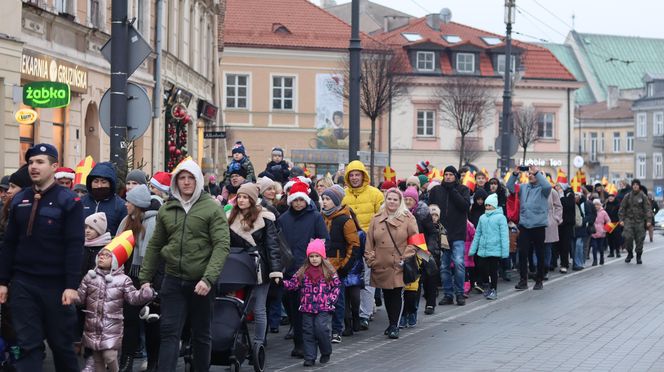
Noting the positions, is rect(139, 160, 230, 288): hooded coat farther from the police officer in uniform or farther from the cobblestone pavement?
the cobblestone pavement

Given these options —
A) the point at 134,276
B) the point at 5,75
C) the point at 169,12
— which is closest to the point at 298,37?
the point at 169,12

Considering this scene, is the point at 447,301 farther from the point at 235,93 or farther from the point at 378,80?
the point at 235,93

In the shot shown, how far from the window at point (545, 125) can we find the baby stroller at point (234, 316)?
2558 inches

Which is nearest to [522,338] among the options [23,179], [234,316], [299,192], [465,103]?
[299,192]

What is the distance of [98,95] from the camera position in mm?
25922

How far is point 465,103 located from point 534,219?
1818 inches

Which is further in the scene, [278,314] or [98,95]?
[98,95]

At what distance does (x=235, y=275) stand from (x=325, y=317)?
1.48m

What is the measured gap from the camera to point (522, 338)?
45.4ft

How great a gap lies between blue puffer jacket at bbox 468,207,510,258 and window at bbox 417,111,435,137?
176ft

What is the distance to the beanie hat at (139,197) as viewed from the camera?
11.1m

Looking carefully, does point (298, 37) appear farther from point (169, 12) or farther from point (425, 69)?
point (169, 12)

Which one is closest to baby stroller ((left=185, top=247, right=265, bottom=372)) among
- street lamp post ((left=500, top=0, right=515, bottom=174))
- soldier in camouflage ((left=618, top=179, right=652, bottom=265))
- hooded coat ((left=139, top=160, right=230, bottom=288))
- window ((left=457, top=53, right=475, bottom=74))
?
hooded coat ((left=139, top=160, right=230, bottom=288))

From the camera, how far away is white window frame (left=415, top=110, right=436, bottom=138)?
238 feet
